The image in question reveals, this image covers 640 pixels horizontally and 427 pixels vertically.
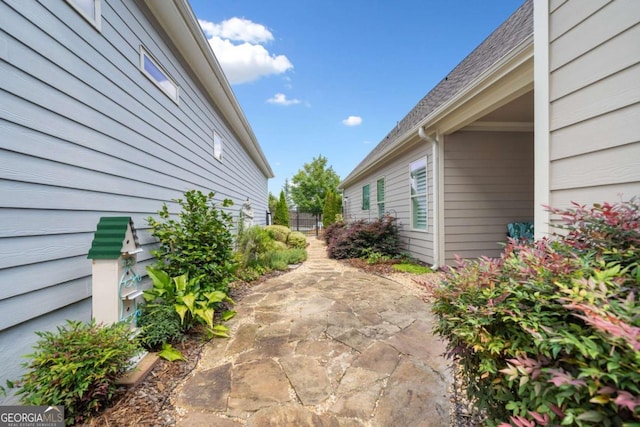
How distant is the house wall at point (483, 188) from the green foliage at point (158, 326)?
456 cm

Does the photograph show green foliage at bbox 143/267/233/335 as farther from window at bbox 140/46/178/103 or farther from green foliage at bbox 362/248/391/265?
green foliage at bbox 362/248/391/265

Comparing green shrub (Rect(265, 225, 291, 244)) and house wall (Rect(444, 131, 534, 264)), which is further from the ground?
house wall (Rect(444, 131, 534, 264))

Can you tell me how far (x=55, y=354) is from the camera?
1.46 metres

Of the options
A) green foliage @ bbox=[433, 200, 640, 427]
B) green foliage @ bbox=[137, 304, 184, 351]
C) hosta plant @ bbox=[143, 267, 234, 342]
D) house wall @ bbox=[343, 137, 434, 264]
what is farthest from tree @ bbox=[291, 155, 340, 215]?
green foliage @ bbox=[433, 200, 640, 427]

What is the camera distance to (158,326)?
7.61 feet

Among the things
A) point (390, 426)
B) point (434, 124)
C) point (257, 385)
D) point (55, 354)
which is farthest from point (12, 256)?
point (434, 124)

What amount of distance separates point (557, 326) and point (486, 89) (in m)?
3.48

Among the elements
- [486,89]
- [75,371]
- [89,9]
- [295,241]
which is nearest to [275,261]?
[295,241]

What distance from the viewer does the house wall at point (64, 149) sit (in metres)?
1.55

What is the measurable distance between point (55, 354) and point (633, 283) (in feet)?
8.87

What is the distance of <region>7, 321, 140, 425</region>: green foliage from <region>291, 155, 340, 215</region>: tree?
60.2ft

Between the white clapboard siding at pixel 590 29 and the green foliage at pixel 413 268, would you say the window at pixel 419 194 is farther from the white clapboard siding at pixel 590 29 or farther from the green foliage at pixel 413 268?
the white clapboard siding at pixel 590 29

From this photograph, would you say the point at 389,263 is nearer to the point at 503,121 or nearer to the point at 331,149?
the point at 503,121

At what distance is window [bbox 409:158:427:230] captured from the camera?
5.48 metres
